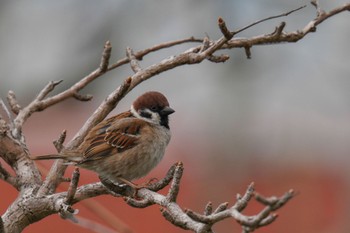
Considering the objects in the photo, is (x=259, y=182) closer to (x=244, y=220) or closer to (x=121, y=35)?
(x=121, y=35)

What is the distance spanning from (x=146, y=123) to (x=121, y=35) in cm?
405

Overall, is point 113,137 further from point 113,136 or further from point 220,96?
point 220,96

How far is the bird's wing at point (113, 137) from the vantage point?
3873mm

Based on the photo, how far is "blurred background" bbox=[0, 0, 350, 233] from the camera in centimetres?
605

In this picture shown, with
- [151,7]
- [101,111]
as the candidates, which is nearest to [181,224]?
[101,111]

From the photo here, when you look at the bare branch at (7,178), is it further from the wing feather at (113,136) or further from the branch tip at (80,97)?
the wing feather at (113,136)

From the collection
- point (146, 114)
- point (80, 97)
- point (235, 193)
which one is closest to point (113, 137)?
point (146, 114)

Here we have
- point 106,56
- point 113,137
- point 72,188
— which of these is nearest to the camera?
point 72,188

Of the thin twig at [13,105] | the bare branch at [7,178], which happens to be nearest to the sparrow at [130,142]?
the thin twig at [13,105]

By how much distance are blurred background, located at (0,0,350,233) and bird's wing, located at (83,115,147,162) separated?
1327mm

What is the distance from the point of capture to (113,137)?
158 inches

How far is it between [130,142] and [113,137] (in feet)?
0.27

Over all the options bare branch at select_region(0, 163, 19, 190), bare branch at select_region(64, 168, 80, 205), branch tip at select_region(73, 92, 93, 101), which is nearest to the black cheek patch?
branch tip at select_region(73, 92, 93, 101)

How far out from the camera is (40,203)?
2912mm
